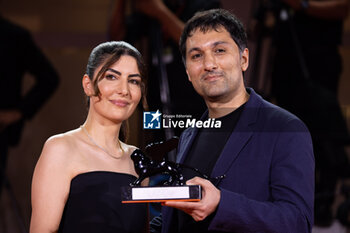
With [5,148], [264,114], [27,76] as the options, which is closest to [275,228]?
[264,114]

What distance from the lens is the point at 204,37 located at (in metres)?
1.19

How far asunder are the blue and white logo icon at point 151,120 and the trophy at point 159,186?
0.75 ft

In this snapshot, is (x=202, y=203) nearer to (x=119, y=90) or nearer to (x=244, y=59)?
(x=119, y=90)

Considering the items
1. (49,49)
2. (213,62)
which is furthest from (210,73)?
(49,49)

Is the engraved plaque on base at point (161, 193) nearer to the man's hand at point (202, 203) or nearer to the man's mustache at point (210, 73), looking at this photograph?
the man's hand at point (202, 203)

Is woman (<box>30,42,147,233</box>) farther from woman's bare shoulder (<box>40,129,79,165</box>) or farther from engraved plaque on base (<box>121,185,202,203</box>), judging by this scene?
engraved plaque on base (<box>121,185,202,203</box>)

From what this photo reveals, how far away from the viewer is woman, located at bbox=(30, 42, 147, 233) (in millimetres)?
1080

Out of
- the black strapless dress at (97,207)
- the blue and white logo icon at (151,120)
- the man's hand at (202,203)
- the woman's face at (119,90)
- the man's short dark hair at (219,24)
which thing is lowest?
the black strapless dress at (97,207)

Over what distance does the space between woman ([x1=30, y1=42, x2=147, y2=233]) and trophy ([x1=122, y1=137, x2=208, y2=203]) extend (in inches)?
8.1

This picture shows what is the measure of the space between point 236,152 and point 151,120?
0.80ft

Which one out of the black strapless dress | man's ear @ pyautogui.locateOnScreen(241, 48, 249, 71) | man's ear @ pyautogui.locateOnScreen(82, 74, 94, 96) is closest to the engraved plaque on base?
the black strapless dress

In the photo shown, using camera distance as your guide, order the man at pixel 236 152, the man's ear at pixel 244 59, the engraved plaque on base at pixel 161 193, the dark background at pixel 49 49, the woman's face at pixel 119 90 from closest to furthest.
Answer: the engraved plaque on base at pixel 161 193, the man at pixel 236 152, the woman's face at pixel 119 90, the man's ear at pixel 244 59, the dark background at pixel 49 49

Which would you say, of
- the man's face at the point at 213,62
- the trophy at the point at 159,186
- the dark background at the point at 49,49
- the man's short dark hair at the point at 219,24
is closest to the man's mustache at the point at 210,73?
the man's face at the point at 213,62

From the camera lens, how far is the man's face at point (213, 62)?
3.91 feet
